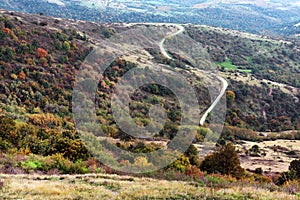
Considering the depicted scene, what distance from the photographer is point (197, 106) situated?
1845 inches

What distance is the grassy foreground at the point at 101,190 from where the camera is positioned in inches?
386

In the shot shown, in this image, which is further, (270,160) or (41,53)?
(41,53)

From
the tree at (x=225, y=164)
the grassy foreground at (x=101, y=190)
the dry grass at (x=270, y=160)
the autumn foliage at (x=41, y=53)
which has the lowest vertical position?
the dry grass at (x=270, y=160)

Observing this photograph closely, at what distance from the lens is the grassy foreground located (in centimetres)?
980

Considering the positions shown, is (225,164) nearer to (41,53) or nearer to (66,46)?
(41,53)

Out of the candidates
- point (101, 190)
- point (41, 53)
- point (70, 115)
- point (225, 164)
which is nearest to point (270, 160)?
point (225, 164)

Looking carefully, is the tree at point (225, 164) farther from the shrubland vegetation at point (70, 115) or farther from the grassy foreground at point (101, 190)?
the grassy foreground at point (101, 190)

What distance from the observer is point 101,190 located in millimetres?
10609

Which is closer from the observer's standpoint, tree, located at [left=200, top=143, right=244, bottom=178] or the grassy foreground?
the grassy foreground

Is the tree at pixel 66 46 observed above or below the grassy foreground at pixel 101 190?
below

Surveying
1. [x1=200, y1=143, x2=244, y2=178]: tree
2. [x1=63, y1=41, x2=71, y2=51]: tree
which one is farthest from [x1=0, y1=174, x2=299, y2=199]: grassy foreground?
[x1=63, y1=41, x2=71, y2=51]: tree

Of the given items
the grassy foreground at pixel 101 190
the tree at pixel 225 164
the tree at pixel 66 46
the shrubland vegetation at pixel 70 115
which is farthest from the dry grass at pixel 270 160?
the tree at pixel 66 46

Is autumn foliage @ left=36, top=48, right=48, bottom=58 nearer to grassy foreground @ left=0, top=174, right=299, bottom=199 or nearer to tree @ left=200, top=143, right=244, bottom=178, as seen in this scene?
tree @ left=200, top=143, right=244, bottom=178

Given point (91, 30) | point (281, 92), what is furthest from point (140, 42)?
point (281, 92)
